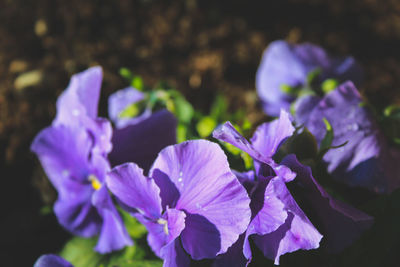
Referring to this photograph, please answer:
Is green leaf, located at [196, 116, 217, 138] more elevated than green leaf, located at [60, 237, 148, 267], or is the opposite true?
green leaf, located at [196, 116, 217, 138]

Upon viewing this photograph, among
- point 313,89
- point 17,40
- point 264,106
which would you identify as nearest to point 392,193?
point 313,89

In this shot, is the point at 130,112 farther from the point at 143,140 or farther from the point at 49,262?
the point at 49,262

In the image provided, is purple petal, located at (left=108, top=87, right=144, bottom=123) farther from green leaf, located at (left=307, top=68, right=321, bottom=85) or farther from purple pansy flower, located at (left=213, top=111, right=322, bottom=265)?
purple pansy flower, located at (left=213, top=111, right=322, bottom=265)

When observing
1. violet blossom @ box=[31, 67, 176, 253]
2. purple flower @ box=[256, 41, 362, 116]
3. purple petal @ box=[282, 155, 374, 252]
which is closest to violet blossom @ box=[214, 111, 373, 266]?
purple petal @ box=[282, 155, 374, 252]

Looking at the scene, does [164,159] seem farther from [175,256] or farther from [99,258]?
[99,258]

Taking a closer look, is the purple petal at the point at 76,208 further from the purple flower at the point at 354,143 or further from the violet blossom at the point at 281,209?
the purple flower at the point at 354,143

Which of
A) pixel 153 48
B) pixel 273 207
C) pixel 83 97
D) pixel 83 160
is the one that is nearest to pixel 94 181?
pixel 83 160
